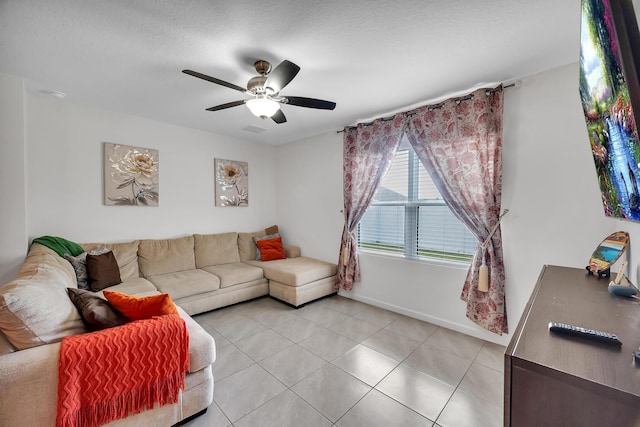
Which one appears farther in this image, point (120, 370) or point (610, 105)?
point (120, 370)

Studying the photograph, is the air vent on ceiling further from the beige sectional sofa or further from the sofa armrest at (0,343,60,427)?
the sofa armrest at (0,343,60,427)

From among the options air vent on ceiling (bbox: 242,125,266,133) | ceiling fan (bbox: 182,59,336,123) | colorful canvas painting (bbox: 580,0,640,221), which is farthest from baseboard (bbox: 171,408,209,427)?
air vent on ceiling (bbox: 242,125,266,133)

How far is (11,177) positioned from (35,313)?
6.08 ft

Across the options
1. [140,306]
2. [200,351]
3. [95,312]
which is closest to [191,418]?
[200,351]

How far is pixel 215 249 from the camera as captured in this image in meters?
3.79

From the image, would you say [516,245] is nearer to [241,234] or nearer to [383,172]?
[383,172]

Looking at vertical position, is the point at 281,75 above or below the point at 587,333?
above

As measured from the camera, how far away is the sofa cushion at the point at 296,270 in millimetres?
3299

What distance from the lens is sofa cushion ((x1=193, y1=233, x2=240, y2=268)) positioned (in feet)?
12.0

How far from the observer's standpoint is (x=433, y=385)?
186cm

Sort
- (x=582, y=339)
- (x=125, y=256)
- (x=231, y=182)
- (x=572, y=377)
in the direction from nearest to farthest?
(x=572, y=377), (x=582, y=339), (x=125, y=256), (x=231, y=182)

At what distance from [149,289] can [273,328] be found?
4.60 feet

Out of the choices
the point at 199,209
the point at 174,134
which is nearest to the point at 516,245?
the point at 199,209

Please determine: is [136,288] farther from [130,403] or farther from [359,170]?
[359,170]
